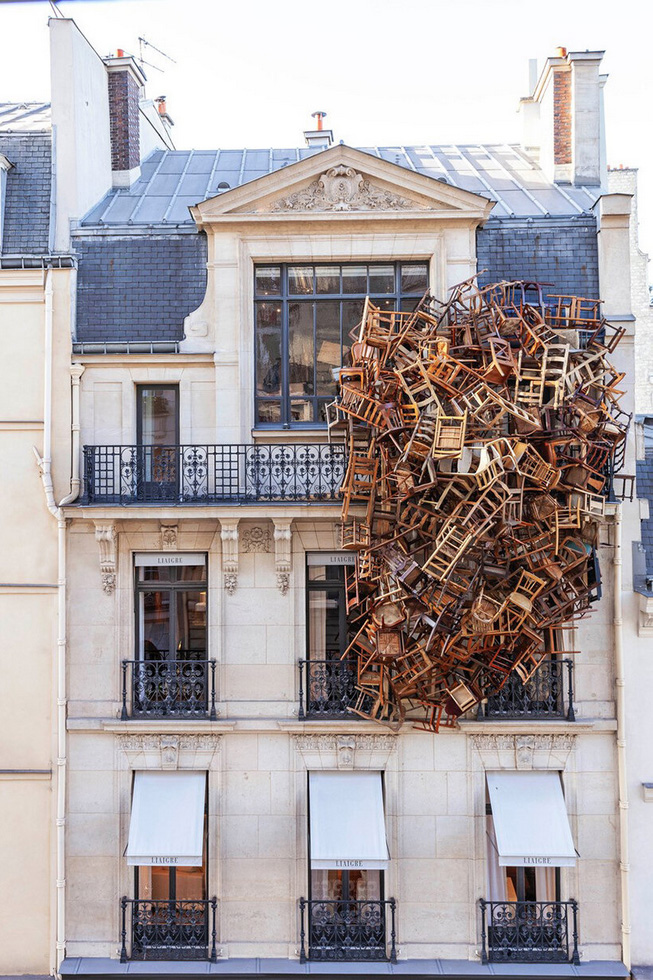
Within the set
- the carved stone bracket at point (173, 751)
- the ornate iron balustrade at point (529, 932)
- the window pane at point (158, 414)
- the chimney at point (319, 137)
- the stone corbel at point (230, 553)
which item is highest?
the chimney at point (319, 137)

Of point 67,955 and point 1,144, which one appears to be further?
point 1,144

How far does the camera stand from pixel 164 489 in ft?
41.1

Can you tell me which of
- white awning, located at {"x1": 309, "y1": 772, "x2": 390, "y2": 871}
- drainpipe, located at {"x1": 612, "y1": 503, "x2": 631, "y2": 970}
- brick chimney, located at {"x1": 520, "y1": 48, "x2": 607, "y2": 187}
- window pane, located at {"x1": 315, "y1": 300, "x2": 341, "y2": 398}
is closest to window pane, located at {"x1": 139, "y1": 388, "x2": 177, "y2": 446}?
window pane, located at {"x1": 315, "y1": 300, "x2": 341, "y2": 398}

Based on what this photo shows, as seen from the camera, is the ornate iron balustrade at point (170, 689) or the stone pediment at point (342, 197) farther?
the stone pediment at point (342, 197)

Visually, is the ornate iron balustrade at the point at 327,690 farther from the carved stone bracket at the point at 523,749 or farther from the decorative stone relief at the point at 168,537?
the decorative stone relief at the point at 168,537

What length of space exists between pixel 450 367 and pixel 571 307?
209cm

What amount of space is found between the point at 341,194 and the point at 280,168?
1.05 m

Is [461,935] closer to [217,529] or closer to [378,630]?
[378,630]

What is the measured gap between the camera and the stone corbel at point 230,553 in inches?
474

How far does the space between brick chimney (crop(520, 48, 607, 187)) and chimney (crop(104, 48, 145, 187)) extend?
284 inches

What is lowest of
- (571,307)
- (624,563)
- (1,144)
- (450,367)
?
(624,563)

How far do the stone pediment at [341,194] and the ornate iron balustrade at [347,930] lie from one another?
9.59 m

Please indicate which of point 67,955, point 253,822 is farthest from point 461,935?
point 67,955

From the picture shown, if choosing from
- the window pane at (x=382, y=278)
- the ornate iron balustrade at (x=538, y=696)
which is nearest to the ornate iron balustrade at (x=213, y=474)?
the window pane at (x=382, y=278)
